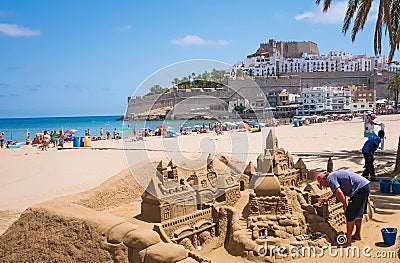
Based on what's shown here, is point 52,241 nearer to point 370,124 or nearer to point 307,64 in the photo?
point 370,124

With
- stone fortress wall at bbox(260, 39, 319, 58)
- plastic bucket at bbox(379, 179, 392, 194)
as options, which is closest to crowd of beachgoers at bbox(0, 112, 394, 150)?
plastic bucket at bbox(379, 179, 392, 194)

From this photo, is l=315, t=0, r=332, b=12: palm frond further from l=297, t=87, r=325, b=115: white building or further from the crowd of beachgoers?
l=297, t=87, r=325, b=115: white building

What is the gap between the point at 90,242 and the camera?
17.5 feet

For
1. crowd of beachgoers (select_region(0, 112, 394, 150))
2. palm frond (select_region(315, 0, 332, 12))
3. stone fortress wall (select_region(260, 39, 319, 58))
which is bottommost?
crowd of beachgoers (select_region(0, 112, 394, 150))

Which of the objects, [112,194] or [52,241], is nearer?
[52,241]

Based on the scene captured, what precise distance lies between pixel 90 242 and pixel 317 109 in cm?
7717

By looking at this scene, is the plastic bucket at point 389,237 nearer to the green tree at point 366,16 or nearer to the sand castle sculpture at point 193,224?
the sand castle sculpture at point 193,224

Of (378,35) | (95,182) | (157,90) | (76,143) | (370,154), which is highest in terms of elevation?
(378,35)

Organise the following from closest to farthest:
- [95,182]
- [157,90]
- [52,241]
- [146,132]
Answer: [52,241] < [157,90] < [95,182] < [146,132]

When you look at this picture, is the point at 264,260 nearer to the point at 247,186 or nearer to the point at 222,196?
the point at 222,196

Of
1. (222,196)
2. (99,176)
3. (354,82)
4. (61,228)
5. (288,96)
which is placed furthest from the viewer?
(354,82)

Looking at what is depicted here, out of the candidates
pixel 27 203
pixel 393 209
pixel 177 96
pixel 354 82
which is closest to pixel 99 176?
pixel 27 203

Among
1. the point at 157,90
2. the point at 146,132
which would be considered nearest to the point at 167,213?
the point at 157,90

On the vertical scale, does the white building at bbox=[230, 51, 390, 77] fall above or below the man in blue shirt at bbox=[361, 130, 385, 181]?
above
